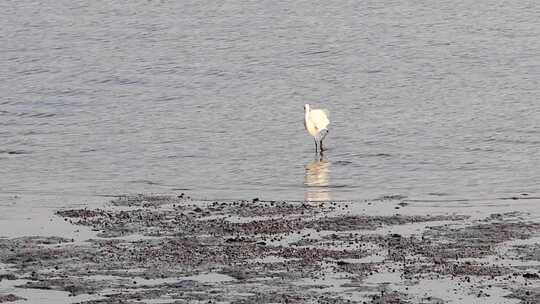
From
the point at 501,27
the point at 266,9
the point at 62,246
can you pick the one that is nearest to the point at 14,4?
the point at 266,9

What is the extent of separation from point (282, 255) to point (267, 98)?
71.6ft

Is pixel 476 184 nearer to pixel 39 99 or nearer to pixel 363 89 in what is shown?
pixel 363 89

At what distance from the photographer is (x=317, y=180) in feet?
96.2

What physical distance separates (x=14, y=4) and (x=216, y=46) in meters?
19.4

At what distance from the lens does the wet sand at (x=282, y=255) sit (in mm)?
18391

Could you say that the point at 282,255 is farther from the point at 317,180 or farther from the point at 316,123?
the point at 316,123

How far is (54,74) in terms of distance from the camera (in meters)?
47.8

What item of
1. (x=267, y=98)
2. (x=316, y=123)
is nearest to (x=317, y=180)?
(x=316, y=123)

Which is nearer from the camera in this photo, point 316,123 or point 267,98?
point 316,123

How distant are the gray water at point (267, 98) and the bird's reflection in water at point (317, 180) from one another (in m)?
0.06

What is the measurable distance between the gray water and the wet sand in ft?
10.2

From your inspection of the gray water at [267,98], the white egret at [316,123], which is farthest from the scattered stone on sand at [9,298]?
the white egret at [316,123]

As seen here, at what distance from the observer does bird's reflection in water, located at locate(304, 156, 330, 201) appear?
2718cm

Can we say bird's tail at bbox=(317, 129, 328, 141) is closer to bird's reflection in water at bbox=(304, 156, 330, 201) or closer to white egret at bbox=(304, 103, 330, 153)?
white egret at bbox=(304, 103, 330, 153)
